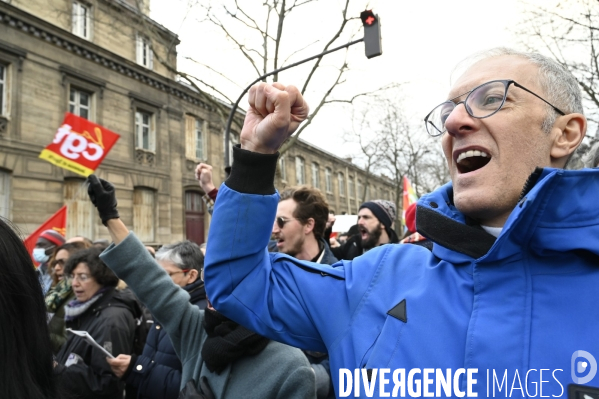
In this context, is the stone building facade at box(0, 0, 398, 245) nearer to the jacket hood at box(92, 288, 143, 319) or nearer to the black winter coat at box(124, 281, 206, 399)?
the jacket hood at box(92, 288, 143, 319)

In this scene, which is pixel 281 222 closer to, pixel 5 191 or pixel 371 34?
pixel 371 34

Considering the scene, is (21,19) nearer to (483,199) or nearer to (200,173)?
(200,173)

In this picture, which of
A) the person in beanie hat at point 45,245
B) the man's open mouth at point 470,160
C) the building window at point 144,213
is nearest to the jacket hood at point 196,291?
the man's open mouth at point 470,160

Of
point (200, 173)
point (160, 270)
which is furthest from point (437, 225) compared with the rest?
point (200, 173)

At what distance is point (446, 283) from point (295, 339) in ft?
1.56

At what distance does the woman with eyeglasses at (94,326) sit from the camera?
3074 millimetres

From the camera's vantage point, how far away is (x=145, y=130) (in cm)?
1944

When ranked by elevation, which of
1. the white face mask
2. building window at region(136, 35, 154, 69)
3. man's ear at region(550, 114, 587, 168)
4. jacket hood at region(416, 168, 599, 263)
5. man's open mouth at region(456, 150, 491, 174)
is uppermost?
building window at region(136, 35, 154, 69)

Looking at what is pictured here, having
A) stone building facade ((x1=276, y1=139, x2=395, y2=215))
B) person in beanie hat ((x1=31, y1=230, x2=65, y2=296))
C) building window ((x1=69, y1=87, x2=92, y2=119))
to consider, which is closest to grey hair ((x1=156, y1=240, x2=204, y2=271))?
person in beanie hat ((x1=31, y1=230, x2=65, y2=296))

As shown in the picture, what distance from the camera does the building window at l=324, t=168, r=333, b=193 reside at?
128 ft

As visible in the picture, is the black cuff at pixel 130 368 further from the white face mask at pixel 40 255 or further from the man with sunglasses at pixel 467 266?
the white face mask at pixel 40 255

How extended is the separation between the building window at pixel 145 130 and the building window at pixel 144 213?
1.90 m

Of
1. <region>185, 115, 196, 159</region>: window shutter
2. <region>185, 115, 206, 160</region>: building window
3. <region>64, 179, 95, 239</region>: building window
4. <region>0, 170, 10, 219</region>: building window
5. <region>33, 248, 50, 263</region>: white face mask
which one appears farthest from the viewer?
<region>185, 115, 206, 160</region>: building window

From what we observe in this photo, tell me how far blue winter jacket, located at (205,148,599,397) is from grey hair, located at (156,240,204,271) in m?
2.14
